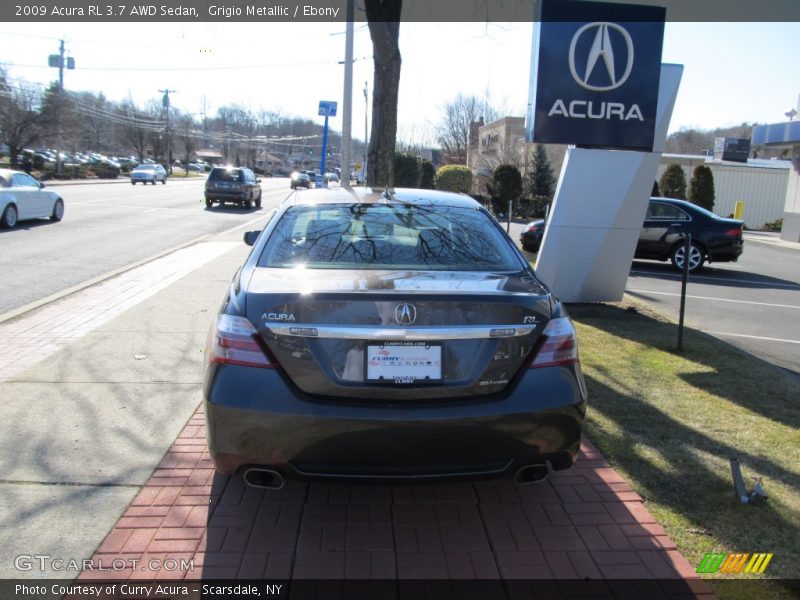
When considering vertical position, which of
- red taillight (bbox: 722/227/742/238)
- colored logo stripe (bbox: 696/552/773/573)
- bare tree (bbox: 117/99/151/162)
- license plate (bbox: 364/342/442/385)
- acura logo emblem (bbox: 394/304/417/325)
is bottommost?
colored logo stripe (bbox: 696/552/773/573)

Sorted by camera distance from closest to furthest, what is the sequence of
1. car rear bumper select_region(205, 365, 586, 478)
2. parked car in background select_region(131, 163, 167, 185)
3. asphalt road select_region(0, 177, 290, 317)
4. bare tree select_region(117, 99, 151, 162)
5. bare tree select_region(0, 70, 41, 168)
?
1. car rear bumper select_region(205, 365, 586, 478)
2. asphalt road select_region(0, 177, 290, 317)
3. bare tree select_region(0, 70, 41, 168)
4. parked car in background select_region(131, 163, 167, 185)
5. bare tree select_region(117, 99, 151, 162)

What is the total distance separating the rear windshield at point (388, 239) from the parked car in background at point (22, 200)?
1465 cm

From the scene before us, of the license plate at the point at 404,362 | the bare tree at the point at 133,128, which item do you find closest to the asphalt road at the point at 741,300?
the license plate at the point at 404,362

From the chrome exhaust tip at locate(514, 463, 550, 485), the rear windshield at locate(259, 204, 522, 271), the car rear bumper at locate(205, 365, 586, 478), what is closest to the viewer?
the car rear bumper at locate(205, 365, 586, 478)

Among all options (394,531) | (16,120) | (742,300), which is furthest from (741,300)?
(16,120)

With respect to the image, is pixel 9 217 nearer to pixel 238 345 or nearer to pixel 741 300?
pixel 238 345

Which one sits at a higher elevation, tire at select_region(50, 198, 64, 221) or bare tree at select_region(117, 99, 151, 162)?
bare tree at select_region(117, 99, 151, 162)

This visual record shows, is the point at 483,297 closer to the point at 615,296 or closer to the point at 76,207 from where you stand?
the point at 615,296

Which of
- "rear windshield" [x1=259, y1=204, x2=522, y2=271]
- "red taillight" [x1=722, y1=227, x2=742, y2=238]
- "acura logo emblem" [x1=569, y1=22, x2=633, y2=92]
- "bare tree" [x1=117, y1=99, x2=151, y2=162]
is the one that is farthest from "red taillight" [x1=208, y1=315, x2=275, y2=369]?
"bare tree" [x1=117, y1=99, x2=151, y2=162]

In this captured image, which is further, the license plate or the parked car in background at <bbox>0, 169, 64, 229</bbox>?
the parked car in background at <bbox>0, 169, 64, 229</bbox>

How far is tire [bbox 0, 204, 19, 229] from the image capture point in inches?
621

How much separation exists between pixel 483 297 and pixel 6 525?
2529 mm

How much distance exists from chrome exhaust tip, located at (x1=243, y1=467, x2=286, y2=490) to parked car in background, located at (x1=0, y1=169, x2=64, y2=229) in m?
15.5

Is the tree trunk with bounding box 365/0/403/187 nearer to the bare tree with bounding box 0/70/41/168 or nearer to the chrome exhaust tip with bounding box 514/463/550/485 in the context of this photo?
the chrome exhaust tip with bounding box 514/463/550/485
